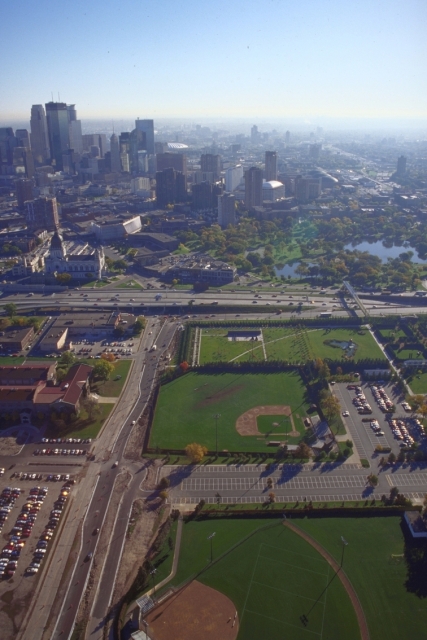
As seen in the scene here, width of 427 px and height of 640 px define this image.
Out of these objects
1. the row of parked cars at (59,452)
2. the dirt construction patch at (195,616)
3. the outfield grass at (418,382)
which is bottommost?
the dirt construction patch at (195,616)

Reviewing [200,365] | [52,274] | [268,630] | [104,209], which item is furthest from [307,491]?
[104,209]

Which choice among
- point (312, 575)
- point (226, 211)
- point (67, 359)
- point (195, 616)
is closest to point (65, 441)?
point (67, 359)

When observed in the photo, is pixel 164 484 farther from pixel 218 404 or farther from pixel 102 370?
pixel 102 370

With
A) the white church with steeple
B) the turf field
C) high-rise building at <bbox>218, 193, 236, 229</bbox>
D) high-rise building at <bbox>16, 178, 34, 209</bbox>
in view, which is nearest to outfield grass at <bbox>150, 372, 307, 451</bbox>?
the turf field

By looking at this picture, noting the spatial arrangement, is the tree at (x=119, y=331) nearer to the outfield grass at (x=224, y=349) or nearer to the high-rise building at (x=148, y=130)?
the outfield grass at (x=224, y=349)

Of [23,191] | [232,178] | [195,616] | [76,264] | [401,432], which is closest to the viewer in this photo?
[195,616]

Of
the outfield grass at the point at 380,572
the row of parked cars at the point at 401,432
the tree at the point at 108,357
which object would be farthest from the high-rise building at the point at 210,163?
the outfield grass at the point at 380,572
